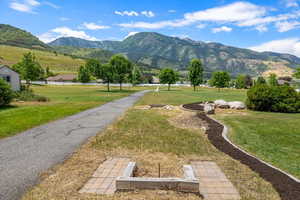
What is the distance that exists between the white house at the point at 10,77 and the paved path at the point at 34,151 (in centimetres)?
2261

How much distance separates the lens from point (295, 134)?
8.73 meters

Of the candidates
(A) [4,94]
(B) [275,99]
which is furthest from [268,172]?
(A) [4,94]

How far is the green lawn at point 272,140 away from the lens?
587 centimetres

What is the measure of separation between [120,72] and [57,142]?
38398 millimetres

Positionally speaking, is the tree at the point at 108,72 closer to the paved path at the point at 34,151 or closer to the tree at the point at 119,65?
the tree at the point at 119,65

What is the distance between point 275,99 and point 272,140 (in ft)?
32.2

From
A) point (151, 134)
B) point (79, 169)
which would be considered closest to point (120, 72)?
point (151, 134)

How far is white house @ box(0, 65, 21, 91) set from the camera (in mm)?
26837

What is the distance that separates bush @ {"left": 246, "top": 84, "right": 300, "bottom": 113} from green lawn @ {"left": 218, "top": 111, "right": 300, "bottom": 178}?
5427 millimetres

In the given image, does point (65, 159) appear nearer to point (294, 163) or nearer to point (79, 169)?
point (79, 169)

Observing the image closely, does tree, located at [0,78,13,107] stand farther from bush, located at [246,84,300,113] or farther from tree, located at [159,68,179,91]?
tree, located at [159,68,179,91]

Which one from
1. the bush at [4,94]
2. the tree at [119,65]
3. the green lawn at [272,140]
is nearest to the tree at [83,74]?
the tree at [119,65]

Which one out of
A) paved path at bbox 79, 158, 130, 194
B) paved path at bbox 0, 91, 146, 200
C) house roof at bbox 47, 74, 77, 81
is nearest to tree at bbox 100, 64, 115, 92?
paved path at bbox 0, 91, 146, 200

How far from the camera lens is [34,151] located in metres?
6.52
